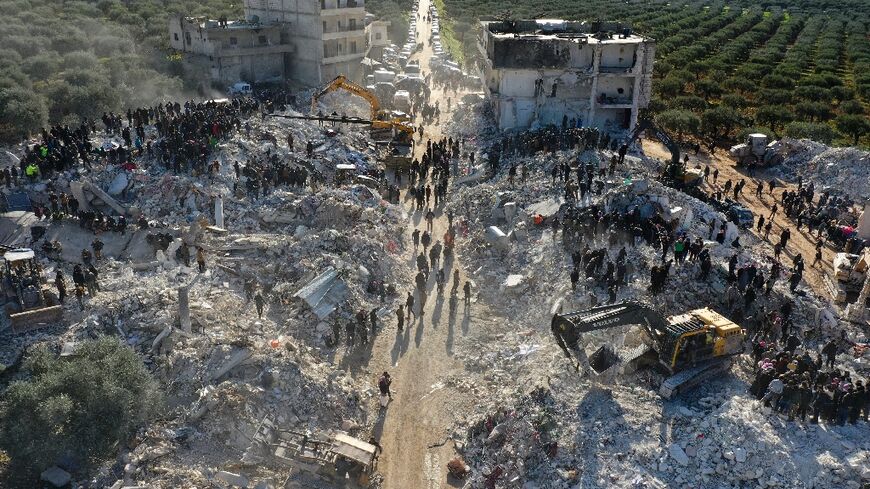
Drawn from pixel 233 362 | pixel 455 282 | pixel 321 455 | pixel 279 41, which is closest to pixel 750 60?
pixel 279 41

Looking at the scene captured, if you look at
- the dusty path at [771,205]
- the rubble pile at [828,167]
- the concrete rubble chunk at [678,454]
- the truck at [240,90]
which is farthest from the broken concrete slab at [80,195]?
the rubble pile at [828,167]

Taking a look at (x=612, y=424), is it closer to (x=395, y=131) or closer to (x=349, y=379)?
(x=349, y=379)

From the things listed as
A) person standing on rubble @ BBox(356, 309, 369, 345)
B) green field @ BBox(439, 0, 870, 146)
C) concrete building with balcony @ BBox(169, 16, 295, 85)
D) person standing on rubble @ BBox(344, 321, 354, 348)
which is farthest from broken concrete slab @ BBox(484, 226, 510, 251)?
concrete building with balcony @ BBox(169, 16, 295, 85)

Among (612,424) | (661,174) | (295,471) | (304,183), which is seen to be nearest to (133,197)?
(304,183)

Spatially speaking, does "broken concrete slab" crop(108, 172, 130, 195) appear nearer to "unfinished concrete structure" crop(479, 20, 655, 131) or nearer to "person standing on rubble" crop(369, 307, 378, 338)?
"person standing on rubble" crop(369, 307, 378, 338)

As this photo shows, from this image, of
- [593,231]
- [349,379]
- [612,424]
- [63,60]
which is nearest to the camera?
[612,424]

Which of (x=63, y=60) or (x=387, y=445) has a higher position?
(x=63, y=60)
